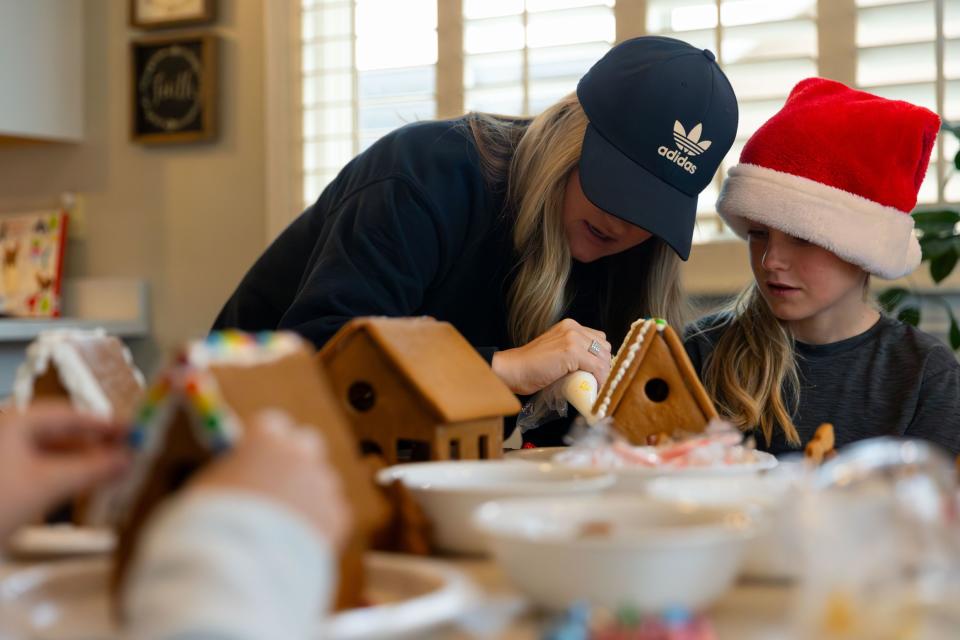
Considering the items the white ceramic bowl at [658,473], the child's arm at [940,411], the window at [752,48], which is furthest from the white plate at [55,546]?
the window at [752,48]

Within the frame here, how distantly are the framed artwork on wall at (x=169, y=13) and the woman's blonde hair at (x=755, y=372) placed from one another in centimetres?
196

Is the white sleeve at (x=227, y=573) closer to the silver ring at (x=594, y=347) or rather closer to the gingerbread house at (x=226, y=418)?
the gingerbread house at (x=226, y=418)

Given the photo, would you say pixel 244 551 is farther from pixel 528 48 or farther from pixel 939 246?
pixel 528 48

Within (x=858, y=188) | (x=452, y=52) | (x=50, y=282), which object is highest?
(x=452, y=52)

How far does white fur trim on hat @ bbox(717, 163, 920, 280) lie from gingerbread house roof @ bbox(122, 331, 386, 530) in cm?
111

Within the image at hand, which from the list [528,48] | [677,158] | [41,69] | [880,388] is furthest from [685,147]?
[41,69]

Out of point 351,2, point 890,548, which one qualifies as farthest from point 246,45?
point 890,548

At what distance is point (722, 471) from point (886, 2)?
1.96 m

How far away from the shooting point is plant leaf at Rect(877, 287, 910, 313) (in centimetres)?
225

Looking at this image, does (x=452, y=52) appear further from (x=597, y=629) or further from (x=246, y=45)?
(x=597, y=629)

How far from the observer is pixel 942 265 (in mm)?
2166

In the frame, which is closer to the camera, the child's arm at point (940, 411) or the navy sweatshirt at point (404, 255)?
the navy sweatshirt at point (404, 255)

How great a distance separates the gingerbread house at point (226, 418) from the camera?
0.49m

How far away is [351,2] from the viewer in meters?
3.02
